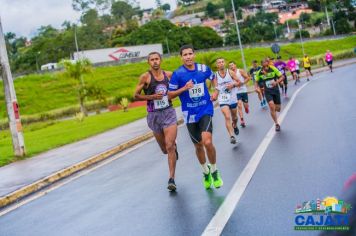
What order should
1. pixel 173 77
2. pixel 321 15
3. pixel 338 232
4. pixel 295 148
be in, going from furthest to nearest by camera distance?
pixel 321 15 → pixel 295 148 → pixel 173 77 → pixel 338 232

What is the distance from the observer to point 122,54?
302 ft

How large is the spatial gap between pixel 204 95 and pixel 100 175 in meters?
4.44

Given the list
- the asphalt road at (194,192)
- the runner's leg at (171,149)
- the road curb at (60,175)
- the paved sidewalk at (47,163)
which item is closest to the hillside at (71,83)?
the paved sidewalk at (47,163)

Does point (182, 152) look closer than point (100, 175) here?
No

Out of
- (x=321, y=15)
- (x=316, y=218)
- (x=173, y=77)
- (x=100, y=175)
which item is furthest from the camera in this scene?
(x=321, y=15)

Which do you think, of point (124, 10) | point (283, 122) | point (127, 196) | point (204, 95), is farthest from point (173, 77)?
point (124, 10)

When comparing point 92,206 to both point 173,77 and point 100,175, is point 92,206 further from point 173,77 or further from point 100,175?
point 100,175

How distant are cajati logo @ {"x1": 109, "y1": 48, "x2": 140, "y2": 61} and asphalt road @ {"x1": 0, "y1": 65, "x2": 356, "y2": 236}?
77810 mm

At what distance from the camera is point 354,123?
13523 mm

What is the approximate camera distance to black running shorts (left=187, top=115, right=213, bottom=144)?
337 inches

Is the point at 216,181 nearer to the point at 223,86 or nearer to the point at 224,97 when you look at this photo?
Answer: the point at 223,86

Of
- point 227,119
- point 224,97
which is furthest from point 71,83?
point 227,119

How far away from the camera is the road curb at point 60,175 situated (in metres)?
10.9

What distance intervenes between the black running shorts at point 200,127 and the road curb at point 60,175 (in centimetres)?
398
